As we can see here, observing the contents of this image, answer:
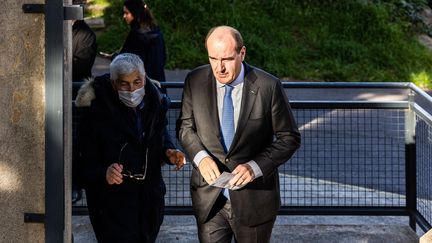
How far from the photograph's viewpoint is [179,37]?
16828mm

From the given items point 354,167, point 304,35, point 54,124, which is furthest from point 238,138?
point 304,35

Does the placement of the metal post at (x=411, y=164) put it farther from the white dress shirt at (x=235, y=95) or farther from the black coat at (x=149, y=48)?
the black coat at (x=149, y=48)

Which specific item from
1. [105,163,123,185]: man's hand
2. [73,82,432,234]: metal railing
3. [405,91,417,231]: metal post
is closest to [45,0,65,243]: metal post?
[105,163,123,185]: man's hand

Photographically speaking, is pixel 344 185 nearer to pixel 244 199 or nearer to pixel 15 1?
pixel 244 199

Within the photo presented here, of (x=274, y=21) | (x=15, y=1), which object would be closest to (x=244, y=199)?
(x=15, y=1)

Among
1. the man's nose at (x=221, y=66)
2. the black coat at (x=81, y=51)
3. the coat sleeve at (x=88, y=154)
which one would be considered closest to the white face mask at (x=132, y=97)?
the coat sleeve at (x=88, y=154)

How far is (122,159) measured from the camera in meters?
4.88

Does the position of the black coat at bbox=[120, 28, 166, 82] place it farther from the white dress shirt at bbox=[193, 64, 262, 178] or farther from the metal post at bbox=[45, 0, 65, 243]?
the metal post at bbox=[45, 0, 65, 243]

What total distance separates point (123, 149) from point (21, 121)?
3.56ft

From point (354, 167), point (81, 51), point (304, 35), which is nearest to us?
point (81, 51)

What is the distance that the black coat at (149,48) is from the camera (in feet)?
31.2

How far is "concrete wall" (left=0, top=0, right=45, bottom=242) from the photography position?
3799 mm

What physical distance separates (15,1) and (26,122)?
523mm

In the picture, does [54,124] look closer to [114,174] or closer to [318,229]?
[114,174]
